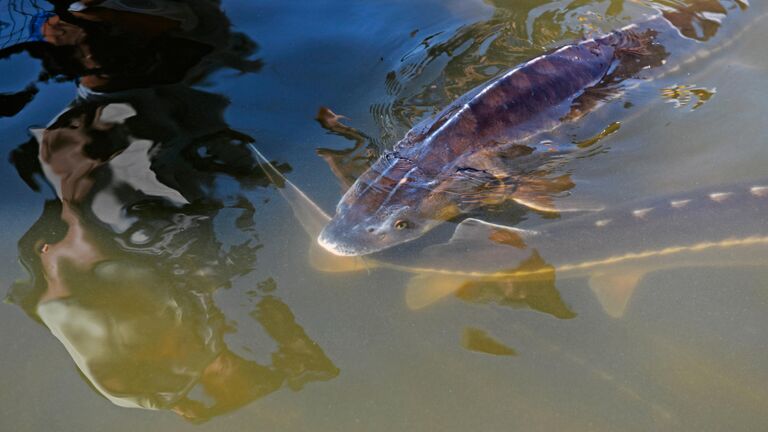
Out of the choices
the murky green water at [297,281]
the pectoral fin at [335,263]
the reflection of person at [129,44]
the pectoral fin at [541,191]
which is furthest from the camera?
the reflection of person at [129,44]

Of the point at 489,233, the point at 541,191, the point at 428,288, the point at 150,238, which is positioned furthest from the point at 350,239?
the point at 541,191

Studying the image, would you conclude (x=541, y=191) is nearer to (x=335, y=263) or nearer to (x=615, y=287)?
(x=615, y=287)

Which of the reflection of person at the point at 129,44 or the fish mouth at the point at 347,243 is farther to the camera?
the reflection of person at the point at 129,44

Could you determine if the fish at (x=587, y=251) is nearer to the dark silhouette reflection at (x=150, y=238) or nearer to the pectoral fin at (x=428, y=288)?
the pectoral fin at (x=428, y=288)

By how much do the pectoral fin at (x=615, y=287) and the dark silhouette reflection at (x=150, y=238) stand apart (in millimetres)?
917

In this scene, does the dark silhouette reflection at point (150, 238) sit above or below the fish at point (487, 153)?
below

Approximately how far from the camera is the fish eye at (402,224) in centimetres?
241

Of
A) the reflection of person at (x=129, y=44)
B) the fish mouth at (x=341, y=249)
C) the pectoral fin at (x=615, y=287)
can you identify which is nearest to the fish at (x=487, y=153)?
the fish mouth at (x=341, y=249)

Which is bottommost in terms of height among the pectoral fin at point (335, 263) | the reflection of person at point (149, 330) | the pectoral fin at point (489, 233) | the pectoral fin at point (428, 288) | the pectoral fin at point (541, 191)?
the reflection of person at point (149, 330)

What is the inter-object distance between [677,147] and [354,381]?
1791mm

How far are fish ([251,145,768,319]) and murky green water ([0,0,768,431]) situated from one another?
24mm

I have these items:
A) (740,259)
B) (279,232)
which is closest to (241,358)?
(279,232)

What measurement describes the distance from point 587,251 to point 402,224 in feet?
2.19

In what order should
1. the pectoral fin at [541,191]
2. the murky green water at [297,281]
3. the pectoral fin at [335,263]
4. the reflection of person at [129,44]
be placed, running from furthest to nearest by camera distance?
the reflection of person at [129,44], the pectoral fin at [541,191], the pectoral fin at [335,263], the murky green water at [297,281]
